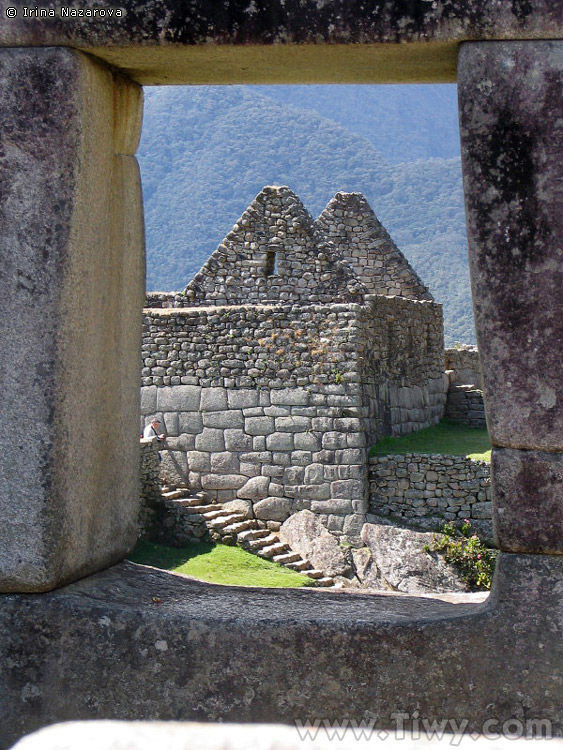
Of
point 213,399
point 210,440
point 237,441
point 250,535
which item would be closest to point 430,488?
point 250,535

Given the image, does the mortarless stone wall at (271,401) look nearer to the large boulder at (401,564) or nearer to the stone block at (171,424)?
the stone block at (171,424)

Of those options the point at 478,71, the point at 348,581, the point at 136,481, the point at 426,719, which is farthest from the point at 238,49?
the point at 348,581

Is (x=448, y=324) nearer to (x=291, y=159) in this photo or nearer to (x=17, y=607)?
(x=291, y=159)

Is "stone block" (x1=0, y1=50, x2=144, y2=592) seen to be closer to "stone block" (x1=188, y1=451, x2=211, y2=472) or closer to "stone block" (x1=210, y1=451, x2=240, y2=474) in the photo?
"stone block" (x1=210, y1=451, x2=240, y2=474)

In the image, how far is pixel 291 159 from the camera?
14675 centimetres

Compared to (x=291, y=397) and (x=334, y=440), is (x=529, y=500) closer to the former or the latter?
(x=334, y=440)

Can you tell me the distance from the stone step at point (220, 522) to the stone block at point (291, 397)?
6.79 feet

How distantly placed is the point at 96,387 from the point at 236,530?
524 inches

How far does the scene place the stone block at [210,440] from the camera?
1769 cm

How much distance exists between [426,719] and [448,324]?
86.3 meters

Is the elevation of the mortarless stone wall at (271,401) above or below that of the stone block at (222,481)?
above

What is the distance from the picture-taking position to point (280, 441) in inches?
683

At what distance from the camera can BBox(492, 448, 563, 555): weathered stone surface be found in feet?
10.4

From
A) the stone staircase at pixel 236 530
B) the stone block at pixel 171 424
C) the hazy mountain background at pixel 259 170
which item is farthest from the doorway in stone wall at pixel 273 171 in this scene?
the stone staircase at pixel 236 530
